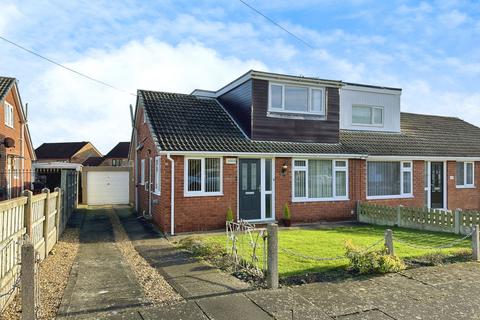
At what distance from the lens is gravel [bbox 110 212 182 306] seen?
6105 millimetres

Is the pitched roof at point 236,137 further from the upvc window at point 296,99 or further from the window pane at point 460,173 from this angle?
the upvc window at point 296,99

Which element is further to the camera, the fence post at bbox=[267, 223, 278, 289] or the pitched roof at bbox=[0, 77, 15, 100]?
the pitched roof at bbox=[0, 77, 15, 100]

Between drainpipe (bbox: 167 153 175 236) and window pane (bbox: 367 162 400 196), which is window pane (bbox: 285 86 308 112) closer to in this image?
window pane (bbox: 367 162 400 196)

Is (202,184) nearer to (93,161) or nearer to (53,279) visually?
(53,279)

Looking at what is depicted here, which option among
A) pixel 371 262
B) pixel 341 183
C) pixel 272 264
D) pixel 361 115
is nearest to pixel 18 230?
pixel 272 264

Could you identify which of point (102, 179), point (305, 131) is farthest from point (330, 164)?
point (102, 179)

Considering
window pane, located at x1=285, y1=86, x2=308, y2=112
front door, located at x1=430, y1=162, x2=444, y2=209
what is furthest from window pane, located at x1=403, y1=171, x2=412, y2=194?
window pane, located at x1=285, y1=86, x2=308, y2=112

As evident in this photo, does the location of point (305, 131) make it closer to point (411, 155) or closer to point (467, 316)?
point (411, 155)

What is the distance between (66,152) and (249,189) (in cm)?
5575

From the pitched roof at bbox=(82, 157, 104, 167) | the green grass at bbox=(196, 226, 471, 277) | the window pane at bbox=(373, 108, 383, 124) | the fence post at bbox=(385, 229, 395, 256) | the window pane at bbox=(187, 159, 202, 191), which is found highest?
the window pane at bbox=(373, 108, 383, 124)

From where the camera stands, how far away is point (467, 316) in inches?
220

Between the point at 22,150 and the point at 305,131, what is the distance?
17891mm

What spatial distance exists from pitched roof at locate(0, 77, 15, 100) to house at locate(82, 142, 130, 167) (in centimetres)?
3513

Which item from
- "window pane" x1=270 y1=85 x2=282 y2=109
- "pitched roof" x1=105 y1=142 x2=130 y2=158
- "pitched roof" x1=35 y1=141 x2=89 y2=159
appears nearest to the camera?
"window pane" x1=270 y1=85 x2=282 y2=109
